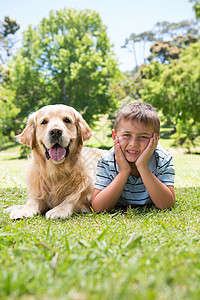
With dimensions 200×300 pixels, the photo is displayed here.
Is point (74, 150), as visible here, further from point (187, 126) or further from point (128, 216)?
point (187, 126)

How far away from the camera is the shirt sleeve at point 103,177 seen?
2707 millimetres

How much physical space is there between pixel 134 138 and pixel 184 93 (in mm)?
11854

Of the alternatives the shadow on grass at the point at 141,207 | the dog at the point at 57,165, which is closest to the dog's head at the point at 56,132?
the dog at the point at 57,165

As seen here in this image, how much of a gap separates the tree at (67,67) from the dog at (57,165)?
15.2 metres

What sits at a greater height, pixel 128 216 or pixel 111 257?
pixel 111 257

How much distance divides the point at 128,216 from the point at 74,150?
0.92 meters

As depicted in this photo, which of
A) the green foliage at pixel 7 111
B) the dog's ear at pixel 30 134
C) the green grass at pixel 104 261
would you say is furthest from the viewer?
the green foliage at pixel 7 111

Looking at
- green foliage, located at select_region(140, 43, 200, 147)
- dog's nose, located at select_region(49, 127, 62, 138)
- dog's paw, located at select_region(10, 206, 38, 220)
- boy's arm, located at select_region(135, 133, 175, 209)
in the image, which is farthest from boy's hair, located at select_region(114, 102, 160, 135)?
green foliage, located at select_region(140, 43, 200, 147)

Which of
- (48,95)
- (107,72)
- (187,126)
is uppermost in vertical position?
(107,72)

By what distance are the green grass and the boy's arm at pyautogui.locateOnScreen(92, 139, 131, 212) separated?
332 mm

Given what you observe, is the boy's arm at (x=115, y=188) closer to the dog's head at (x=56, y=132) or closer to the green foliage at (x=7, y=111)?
the dog's head at (x=56, y=132)

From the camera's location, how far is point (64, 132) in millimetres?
2609

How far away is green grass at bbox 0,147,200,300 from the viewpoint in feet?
3.12

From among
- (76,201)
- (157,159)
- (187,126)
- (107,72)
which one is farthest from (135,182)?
(107,72)
